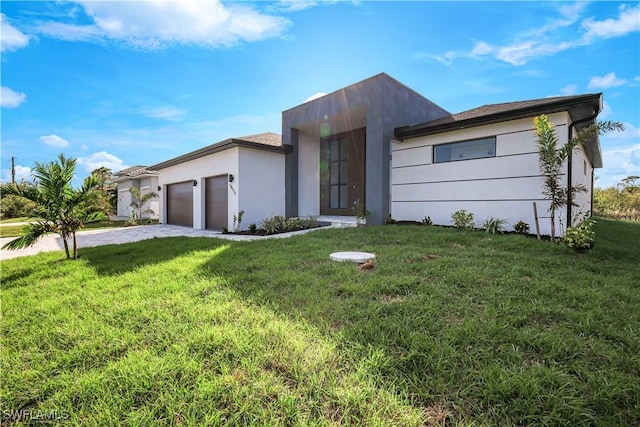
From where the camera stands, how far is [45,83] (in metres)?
8.00

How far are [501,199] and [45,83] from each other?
13571mm

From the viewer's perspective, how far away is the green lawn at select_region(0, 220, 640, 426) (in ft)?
5.50

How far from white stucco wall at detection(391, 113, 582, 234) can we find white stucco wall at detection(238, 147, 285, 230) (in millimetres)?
4780

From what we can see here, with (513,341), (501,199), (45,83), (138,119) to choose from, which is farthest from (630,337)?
(138,119)

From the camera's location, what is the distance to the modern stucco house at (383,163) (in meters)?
7.57

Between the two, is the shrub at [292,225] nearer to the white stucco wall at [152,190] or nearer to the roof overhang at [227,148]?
the roof overhang at [227,148]

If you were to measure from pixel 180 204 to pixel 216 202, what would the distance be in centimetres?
388

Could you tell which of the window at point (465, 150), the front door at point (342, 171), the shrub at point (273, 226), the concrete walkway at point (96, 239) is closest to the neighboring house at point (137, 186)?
the concrete walkway at point (96, 239)

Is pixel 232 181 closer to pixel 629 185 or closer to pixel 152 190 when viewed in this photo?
pixel 152 190

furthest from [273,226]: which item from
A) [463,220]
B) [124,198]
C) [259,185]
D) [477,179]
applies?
[124,198]

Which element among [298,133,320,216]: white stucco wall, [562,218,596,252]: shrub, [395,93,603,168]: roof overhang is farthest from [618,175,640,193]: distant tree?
[298,133,320,216]: white stucco wall

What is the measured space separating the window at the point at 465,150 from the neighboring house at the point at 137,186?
17.2m

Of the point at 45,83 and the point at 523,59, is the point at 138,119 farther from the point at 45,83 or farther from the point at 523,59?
the point at 523,59

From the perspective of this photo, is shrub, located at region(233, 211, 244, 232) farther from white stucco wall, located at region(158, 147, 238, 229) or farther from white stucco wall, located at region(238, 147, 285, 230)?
white stucco wall, located at region(158, 147, 238, 229)
